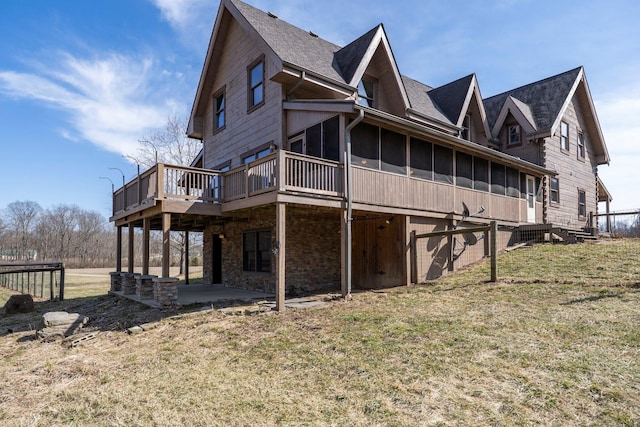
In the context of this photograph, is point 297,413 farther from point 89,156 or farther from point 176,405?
point 89,156

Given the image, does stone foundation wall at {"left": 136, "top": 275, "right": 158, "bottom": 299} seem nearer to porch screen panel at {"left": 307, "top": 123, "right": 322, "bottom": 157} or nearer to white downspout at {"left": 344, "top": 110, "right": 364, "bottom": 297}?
white downspout at {"left": 344, "top": 110, "right": 364, "bottom": 297}

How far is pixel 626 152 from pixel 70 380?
2882 centimetres

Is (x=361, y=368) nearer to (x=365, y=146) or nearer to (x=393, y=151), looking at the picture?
(x=365, y=146)

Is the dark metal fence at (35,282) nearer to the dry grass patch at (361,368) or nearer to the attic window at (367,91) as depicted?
the dry grass patch at (361,368)

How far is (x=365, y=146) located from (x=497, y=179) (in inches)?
296

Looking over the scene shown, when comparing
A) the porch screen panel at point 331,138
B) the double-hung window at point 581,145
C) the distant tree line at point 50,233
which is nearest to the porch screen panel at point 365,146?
the porch screen panel at point 331,138

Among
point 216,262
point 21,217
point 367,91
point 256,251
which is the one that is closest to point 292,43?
point 367,91

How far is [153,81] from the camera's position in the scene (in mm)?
19141

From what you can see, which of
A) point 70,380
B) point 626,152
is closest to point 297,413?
point 70,380

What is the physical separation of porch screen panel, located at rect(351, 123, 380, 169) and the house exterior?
33 mm

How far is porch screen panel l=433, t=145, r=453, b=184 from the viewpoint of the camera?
13320 mm

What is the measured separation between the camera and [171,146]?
97.9ft

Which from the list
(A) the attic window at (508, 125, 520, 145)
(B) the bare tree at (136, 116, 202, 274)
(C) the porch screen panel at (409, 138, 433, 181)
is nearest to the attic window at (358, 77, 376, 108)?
(C) the porch screen panel at (409, 138, 433, 181)

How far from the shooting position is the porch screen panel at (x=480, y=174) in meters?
14.8
